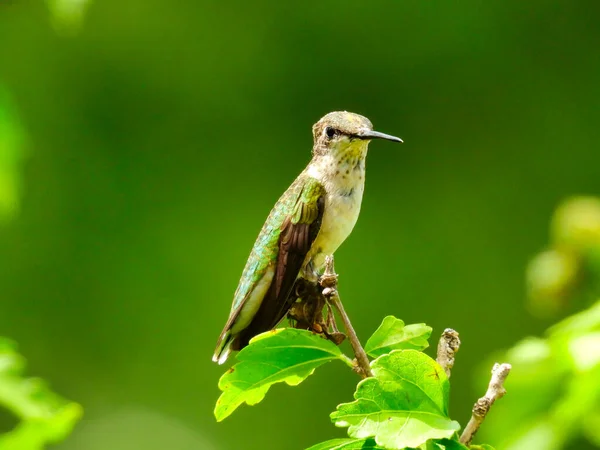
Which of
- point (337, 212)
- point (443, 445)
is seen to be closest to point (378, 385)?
point (443, 445)

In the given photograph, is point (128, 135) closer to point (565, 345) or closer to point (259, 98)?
point (259, 98)

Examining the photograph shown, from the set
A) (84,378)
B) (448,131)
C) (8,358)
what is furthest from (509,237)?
(8,358)

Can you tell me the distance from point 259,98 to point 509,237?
129 inches

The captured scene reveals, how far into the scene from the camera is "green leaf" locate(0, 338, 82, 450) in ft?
8.09

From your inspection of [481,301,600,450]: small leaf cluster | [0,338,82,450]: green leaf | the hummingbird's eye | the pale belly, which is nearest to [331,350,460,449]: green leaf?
[481,301,600,450]: small leaf cluster

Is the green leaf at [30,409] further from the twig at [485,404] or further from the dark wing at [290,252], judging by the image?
the twig at [485,404]

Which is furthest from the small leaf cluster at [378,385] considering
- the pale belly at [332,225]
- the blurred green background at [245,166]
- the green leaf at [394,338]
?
the blurred green background at [245,166]

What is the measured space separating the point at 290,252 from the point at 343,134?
1.35ft

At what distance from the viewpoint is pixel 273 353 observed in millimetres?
1975

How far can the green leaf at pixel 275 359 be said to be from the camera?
197 centimetres

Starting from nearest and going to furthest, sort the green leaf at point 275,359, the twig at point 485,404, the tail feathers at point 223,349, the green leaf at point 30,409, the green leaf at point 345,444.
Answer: the twig at point 485,404, the green leaf at point 345,444, the green leaf at point 275,359, the green leaf at point 30,409, the tail feathers at point 223,349

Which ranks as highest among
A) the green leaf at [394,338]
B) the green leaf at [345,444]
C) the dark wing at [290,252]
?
the dark wing at [290,252]

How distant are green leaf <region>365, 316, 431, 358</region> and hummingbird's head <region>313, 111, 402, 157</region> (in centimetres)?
102

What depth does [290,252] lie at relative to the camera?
295 cm
